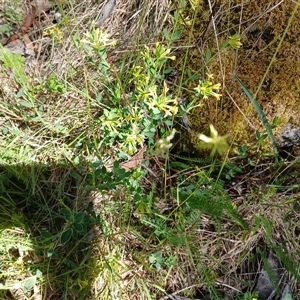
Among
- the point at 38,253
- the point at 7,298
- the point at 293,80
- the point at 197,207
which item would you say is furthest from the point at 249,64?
the point at 7,298

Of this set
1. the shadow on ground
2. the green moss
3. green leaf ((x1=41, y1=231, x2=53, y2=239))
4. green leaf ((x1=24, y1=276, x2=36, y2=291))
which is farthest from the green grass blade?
green leaf ((x1=24, y1=276, x2=36, y2=291))

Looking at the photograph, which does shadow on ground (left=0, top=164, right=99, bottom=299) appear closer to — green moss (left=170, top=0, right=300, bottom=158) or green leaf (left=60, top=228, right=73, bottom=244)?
green leaf (left=60, top=228, right=73, bottom=244)

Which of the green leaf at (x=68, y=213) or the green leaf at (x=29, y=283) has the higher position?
the green leaf at (x=68, y=213)

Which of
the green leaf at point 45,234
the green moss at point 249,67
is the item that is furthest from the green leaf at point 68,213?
the green moss at point 249,67

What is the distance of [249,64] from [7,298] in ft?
5.31

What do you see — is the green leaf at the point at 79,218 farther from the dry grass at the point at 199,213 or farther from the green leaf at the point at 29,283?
the green leaf at the point at 29,283

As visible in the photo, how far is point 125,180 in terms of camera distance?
70.4 inches

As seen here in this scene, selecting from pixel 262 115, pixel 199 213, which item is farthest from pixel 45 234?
pixel 262 115

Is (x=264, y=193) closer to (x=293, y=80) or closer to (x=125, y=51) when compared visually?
(x=293, y=80)

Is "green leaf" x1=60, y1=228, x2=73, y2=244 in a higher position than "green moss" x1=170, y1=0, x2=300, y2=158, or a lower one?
lower

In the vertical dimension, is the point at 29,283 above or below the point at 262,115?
below

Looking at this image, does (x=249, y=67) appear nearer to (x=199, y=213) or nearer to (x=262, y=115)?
(x=262, y=115)

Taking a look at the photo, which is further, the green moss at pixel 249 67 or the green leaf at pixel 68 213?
the green moss at pixel 249 67

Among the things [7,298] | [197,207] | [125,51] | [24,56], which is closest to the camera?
[197,207]
